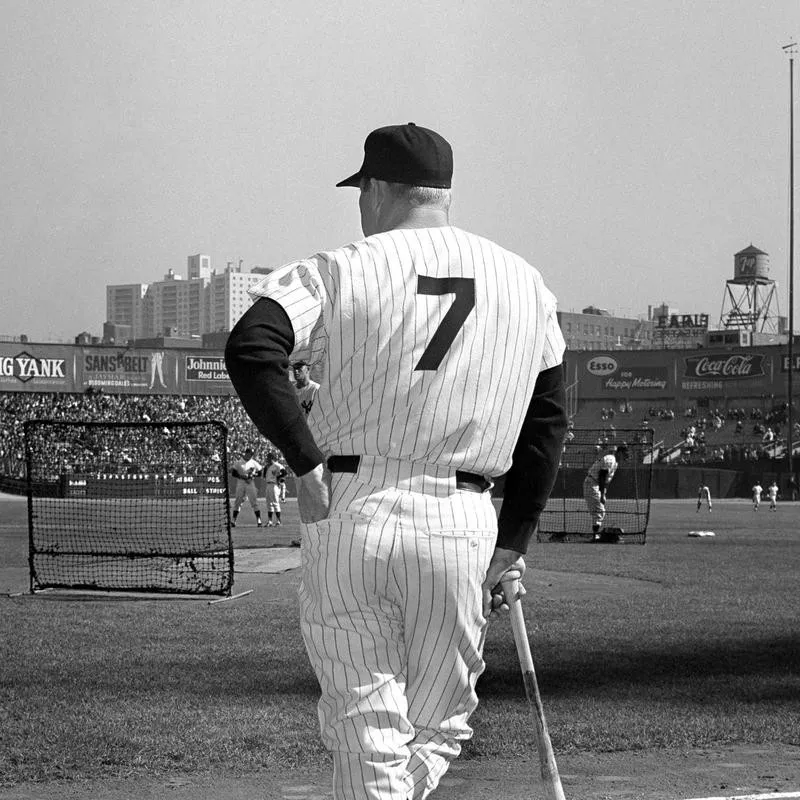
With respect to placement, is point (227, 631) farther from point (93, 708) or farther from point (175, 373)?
point (175, 373)

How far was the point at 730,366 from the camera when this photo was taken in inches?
2884

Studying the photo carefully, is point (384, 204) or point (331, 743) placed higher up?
point (384, 204)

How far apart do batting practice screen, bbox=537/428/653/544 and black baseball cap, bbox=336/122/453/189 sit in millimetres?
16323

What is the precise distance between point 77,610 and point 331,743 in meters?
9.58

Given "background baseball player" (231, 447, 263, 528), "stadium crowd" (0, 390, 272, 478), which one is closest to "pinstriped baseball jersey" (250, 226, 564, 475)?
"background baseball player" (231, 447, 263, 528)

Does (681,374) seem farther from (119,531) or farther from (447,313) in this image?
(447,313)

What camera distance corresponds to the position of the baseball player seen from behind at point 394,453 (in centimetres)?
287

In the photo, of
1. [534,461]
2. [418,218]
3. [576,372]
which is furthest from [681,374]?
[418,218]

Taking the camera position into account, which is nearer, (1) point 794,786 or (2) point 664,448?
(1) point 794,786

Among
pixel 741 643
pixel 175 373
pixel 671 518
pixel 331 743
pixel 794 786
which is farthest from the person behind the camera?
pixel 175 373

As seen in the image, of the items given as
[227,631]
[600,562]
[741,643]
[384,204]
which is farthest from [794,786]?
[600,562]

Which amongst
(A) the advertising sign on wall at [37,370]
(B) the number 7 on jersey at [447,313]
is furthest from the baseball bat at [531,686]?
(A) the advertising sign on wall at [37,370]

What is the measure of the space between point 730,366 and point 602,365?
9.07 meters

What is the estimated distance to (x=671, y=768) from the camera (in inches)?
226
